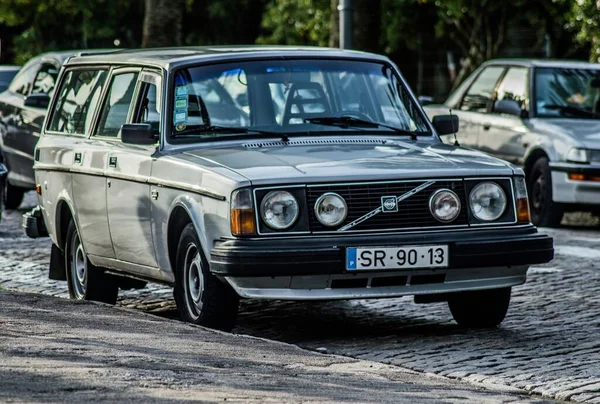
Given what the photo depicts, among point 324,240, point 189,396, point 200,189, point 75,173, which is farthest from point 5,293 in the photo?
point 189,396

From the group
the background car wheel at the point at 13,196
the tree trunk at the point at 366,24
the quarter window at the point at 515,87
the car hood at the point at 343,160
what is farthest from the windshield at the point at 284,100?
the tree trunk at the point at 366,24

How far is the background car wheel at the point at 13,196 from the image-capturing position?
1897 cm

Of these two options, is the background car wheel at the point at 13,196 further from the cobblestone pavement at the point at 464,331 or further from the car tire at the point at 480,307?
the car tire at the point at 480,307

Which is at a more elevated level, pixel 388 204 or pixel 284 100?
pixel 284 100

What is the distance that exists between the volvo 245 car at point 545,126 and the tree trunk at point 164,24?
7.03 m

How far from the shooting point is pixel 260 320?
393 inches

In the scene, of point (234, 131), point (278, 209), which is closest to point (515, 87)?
point (234, 131)

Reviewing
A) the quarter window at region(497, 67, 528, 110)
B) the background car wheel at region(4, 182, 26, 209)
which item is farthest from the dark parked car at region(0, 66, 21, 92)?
the quarter window at region(497, 67, 528, 110)

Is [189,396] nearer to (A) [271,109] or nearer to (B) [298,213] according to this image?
(B) [298,213]

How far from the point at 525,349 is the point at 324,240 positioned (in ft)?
4.00

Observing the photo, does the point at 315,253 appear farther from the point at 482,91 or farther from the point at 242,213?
the point at 482,91

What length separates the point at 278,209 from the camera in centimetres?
846

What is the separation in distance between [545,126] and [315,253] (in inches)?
339

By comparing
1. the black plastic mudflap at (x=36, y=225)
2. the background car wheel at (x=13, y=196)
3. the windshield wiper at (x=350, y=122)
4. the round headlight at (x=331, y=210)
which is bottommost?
the background car wheel at (x=13, y=196)
